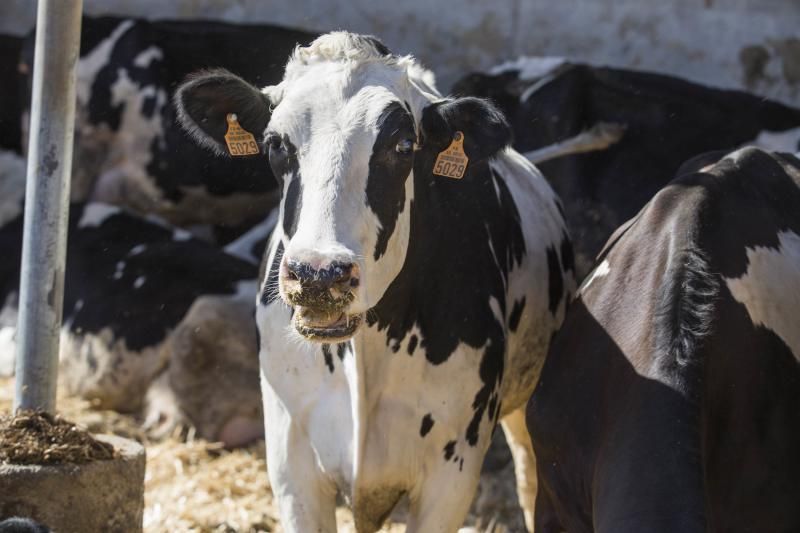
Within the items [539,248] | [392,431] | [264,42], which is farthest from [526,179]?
[264,42]

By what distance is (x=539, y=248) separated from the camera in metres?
5.21

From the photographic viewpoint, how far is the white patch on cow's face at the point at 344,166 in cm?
370

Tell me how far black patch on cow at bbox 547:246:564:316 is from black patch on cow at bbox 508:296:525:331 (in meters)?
0.32

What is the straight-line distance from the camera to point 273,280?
441 centimetres

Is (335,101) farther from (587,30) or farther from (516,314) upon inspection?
(587,30)

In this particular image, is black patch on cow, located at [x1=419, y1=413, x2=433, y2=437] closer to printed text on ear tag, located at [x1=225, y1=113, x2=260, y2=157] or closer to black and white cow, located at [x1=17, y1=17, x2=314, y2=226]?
printed text on ear tag, located at [x1=225, y1=113, x2=260, y2=157]

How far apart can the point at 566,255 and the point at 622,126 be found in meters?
2.21

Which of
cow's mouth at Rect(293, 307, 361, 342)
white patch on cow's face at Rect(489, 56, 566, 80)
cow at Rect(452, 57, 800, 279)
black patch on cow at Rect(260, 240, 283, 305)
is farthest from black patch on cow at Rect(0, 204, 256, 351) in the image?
cow's mouth at Rect(293, 307, 361, 342)

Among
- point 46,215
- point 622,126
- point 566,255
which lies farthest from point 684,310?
point 622,126

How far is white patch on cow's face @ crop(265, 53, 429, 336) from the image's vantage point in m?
3.70

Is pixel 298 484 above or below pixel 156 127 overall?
below

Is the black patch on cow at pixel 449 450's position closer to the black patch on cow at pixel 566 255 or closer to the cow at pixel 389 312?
the cow at pixel 389 312

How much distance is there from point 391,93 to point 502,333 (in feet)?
3.19

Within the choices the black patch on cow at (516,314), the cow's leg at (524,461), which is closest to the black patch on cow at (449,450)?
the black patch on cow at (516,314)
